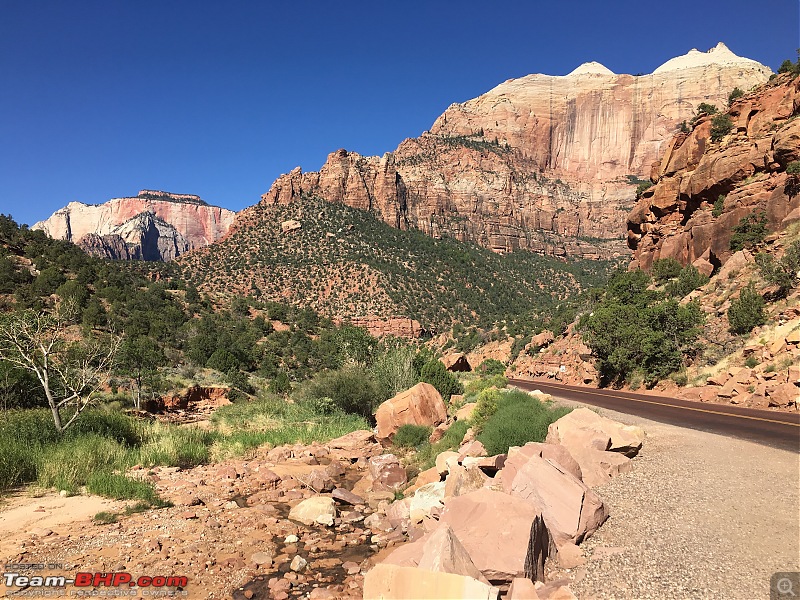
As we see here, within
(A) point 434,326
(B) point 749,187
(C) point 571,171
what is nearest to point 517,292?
(A) point 434,326

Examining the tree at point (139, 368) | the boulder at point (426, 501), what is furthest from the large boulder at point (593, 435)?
the tree at point (139, 368)

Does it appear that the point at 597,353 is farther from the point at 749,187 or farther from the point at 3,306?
the point at 3,306

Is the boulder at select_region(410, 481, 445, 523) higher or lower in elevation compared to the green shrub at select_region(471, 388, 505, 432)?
lower

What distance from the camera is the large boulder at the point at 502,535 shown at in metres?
5.04

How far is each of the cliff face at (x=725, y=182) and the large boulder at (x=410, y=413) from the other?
75.5ft

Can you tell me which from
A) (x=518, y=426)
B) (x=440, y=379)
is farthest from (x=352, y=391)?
(x=518, y=426)

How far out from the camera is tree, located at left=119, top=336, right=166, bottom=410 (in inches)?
1007

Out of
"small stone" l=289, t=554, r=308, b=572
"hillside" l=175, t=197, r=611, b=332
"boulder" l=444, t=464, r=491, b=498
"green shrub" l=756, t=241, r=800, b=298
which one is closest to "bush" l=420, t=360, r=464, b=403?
"boulder" l=444, t=464, r=491, b=498

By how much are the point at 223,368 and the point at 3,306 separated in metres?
17.0

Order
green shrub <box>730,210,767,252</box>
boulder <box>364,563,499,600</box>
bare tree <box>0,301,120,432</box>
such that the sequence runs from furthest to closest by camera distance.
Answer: green shrub <box>730,210,767,252</box>, bare tree <box>0,301,120,432</box>, boulder <box>364,563,499,600</box>

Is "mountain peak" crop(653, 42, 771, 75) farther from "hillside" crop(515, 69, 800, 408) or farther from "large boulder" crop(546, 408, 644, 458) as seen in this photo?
"large boulder" crop(546, 408, 644, 458)

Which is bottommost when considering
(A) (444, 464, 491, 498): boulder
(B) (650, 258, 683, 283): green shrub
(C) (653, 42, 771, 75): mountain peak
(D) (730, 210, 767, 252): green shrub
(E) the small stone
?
(E) the small stone

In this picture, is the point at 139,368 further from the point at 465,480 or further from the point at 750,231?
the point at 750,231

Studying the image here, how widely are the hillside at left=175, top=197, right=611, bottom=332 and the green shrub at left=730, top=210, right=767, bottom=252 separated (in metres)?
32.0
